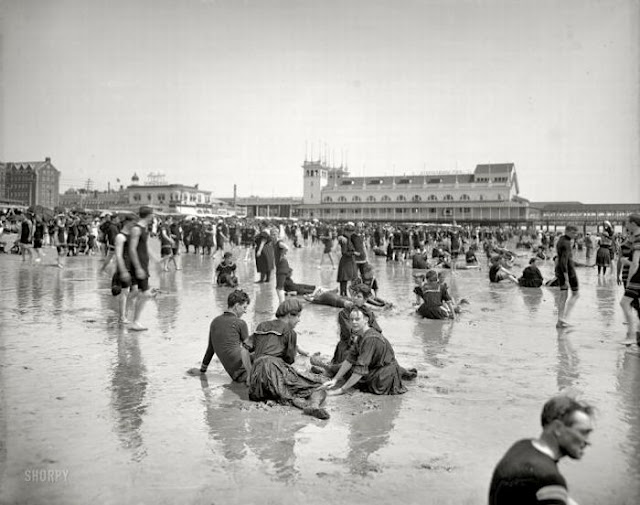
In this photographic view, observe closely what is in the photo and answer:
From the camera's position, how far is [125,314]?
8.06 meters

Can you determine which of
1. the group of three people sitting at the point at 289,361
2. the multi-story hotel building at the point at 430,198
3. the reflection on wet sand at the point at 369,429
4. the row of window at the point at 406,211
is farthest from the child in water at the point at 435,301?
the row of window at the point at 406,211

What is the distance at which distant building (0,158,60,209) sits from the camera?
72188 millimetres

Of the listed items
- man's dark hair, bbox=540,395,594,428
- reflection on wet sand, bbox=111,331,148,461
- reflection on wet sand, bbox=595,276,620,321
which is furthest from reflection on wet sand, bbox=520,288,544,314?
man's dark hair, bbox=540,395,594,428

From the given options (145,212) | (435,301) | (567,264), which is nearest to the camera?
(145,212)

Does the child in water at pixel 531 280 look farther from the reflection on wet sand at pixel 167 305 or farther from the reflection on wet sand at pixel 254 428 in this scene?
the reflection on wet sand at pixel 254 428

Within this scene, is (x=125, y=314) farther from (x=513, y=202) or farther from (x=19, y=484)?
(x=513, y=202)

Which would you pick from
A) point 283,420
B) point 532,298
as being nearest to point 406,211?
point 532,298

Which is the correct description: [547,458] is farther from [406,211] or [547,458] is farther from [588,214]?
[406,211]

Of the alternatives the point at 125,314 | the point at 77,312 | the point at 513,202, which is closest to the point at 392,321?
the point at 125,314

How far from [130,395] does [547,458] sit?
3822mm

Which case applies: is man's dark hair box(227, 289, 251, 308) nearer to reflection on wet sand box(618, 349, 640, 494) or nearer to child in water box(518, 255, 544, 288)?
reflection on wet sand box(618, 349, 640, 494)

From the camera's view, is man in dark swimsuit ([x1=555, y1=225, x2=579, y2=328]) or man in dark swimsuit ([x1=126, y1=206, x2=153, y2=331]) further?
man in dark swimsuit ([x1=555, y1=225, x2=579, y2=328])

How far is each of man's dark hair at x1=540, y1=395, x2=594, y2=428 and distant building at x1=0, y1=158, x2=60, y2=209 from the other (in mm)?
75693

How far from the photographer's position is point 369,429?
4.27m
